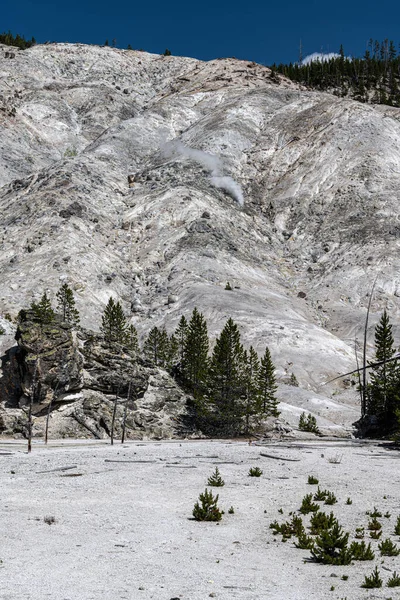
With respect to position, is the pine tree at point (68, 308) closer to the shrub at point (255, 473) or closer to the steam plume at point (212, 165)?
the shrub at point (255, 473)

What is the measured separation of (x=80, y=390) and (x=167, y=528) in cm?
4110

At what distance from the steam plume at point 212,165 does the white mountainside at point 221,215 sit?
1.31 feet

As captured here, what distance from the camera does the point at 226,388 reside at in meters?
57.5

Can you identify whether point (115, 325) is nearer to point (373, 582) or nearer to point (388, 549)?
point (388, 549)

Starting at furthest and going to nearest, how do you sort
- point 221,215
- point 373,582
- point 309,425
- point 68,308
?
point 221,215, point 68,308, point 309,425, point 373,582

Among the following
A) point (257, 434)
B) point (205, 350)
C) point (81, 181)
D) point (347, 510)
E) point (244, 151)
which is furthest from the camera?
point (244, 151)

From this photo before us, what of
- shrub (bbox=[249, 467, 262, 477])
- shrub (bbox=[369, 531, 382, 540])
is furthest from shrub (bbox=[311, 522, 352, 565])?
shrub (bbox=[249, 467, 262, 477])

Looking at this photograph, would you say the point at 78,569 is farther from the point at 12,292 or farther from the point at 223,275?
the point at 223,275

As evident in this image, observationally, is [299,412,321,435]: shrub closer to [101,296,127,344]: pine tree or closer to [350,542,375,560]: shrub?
[101,296,127,344]: pine tree

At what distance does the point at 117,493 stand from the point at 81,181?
354 feet

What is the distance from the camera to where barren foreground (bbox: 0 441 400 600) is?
10953mm

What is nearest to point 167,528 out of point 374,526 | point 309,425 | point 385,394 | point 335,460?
point 374,526

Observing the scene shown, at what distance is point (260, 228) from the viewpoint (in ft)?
413

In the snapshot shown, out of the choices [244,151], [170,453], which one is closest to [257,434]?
[170,453]
